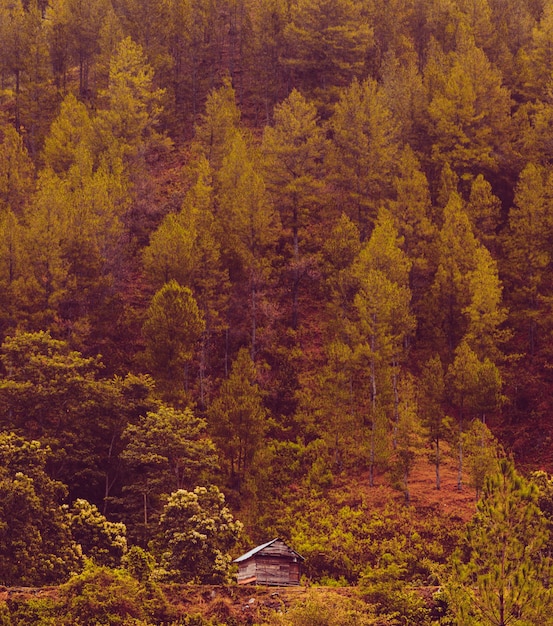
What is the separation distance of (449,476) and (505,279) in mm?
14863

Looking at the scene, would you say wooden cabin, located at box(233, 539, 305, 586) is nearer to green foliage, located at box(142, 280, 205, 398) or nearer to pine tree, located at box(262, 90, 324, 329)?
green foliage, located at box(142, 280, 205, 398)

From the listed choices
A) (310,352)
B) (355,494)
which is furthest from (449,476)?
(310,352)

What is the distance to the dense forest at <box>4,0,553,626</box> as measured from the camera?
4022cm

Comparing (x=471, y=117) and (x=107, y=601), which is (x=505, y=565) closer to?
(x=107, y=601)

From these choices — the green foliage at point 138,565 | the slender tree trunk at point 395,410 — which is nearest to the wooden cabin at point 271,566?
the green foliage at point 138,565

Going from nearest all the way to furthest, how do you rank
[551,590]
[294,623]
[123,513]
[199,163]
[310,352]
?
[551,590]
[294,623]
[123,513]
[310,352]
[199,163]

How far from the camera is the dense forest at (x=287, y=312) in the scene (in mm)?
40219

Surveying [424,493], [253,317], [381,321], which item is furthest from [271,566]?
[253,317]

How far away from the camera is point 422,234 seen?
2394 inches

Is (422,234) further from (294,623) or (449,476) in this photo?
(294,623)

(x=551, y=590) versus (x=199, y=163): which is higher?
(x=199, y=163)

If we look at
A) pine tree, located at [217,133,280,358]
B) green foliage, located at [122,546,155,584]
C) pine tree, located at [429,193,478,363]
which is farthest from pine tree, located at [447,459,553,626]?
pine tree, located at [217,133,280,358]

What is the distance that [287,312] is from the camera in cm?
6241

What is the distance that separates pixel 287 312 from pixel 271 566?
25.1m
